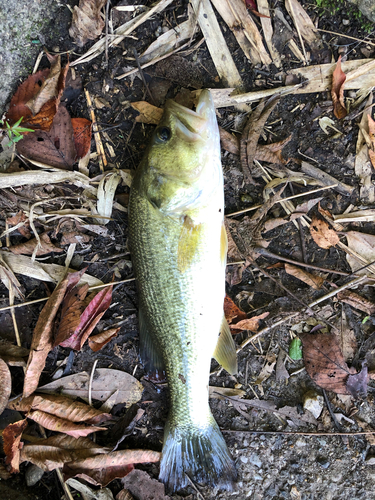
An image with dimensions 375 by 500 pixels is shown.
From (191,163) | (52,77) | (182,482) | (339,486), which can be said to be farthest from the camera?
(339,486)

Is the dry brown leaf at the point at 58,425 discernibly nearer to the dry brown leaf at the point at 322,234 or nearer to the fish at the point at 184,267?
the fish at the point at 184,267

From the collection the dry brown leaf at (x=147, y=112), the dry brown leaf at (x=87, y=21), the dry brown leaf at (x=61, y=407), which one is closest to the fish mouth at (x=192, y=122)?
the dry brown leaf at (x=147, y=112)

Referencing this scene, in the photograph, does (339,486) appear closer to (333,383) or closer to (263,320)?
(333,383)

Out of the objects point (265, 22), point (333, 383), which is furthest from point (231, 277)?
point (265, 22)

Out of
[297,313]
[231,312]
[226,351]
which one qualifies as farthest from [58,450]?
[297,313]

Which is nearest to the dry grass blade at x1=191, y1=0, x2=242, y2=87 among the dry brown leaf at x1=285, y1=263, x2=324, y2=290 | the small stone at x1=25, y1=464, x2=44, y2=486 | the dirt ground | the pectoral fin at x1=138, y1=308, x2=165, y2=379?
the dirt ground

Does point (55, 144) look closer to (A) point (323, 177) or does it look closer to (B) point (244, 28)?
(B) point (244, 28)

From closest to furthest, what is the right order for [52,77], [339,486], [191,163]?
[191,163], [52,77], [339,486]

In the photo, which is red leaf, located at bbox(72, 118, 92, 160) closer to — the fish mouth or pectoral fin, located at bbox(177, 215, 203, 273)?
the fish mouth
